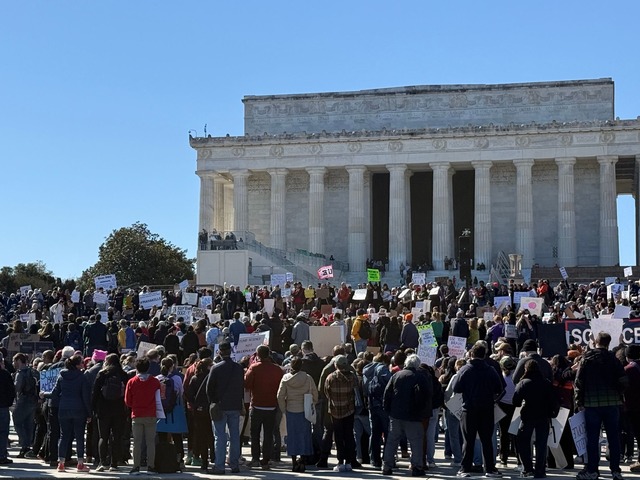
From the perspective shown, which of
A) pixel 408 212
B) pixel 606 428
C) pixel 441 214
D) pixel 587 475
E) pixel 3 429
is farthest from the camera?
pixel 408 212

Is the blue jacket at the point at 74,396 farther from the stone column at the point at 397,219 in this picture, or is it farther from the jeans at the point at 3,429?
the stone column at the point at 397,219

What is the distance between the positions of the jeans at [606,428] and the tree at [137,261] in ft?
225

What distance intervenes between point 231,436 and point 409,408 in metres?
3.18

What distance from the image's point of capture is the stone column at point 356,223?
7331cm

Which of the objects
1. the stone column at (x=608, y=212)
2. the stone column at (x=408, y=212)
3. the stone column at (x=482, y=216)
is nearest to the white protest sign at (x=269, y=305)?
the stone column at (x=482, y=216)

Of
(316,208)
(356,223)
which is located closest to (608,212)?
(356,223)

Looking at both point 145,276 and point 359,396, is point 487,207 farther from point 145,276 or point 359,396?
point 359,396

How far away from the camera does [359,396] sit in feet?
68.4

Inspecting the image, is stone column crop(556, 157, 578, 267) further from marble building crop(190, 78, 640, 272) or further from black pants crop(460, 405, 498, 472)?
black pants crop(460, 405, 498, 472)

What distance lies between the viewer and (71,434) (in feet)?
68.0

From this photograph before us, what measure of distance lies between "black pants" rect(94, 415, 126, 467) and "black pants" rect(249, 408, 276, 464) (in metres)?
2.30

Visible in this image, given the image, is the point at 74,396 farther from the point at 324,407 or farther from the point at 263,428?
the point at 324,407

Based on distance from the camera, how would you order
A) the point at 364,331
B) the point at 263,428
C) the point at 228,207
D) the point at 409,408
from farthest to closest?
the point at 228,207
the point at 364,331
the point at 263,428
the point at 409,408

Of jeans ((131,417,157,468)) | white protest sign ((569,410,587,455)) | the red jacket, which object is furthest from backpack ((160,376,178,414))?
white protest sign ((569,410,587,455))
